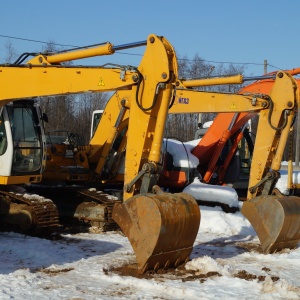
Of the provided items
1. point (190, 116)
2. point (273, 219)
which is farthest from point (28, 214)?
point (190, 116)

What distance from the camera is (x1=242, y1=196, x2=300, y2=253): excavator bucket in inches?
379

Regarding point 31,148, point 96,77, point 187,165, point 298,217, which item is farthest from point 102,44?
point 187,165

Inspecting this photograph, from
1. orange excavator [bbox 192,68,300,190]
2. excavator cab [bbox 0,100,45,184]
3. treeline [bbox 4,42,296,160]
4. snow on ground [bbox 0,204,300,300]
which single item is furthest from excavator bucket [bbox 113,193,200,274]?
treeline [bbox 4,42,296,160]

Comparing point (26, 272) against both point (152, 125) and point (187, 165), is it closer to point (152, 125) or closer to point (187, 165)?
point (152, 125)

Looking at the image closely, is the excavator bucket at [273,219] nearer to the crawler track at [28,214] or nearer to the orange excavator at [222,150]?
the crawler track at [28,214]

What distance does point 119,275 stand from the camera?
303 inches

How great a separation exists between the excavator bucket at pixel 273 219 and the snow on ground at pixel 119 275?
0.69ft

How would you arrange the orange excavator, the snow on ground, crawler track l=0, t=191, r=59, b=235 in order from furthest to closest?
1. the orange excavator
2. crawler track l=0, t=191, r=59, b=235
3. the snow on ground

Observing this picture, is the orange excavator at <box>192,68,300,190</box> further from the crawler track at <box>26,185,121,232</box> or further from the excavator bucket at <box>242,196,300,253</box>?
the excavator bucket at <box>242,196,300,253</box>

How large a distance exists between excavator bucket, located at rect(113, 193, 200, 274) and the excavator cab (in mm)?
3458

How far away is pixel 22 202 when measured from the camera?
1082 centimetres

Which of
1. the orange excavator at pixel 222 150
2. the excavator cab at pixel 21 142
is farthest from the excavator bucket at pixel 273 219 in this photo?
the orange excavator at pixel 222 150

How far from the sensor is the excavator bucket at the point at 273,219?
31.6 feet

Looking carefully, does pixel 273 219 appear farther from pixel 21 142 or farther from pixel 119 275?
pixel 21 142
